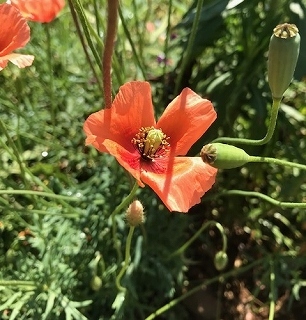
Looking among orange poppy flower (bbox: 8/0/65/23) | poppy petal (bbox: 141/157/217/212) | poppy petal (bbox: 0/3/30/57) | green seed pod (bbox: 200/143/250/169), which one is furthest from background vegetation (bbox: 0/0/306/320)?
green seed pod (bbox: 200/143/250/169)

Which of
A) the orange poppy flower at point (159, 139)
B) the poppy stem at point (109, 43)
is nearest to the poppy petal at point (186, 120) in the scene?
the orange poppy flower at point (159, 139)

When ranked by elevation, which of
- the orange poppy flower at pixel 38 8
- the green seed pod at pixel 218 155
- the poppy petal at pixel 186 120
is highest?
the orange poppy flower at pixel 38 8

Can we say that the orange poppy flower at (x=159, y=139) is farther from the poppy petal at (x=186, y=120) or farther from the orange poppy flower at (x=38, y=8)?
the orange poppy flower at (x=38, y=8)

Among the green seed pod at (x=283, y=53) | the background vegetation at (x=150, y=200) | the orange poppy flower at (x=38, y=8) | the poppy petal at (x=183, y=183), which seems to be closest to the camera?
the green seed pod at (x=283, y=53)

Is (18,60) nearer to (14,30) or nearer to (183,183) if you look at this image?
(14,30)

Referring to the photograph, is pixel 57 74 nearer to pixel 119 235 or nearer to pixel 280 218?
pixel 119 235

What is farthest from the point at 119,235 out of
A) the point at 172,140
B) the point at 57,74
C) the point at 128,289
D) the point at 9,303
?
the point at 57,74

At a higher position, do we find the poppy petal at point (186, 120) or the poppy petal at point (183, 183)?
the poppy petal at point (186, 120)
